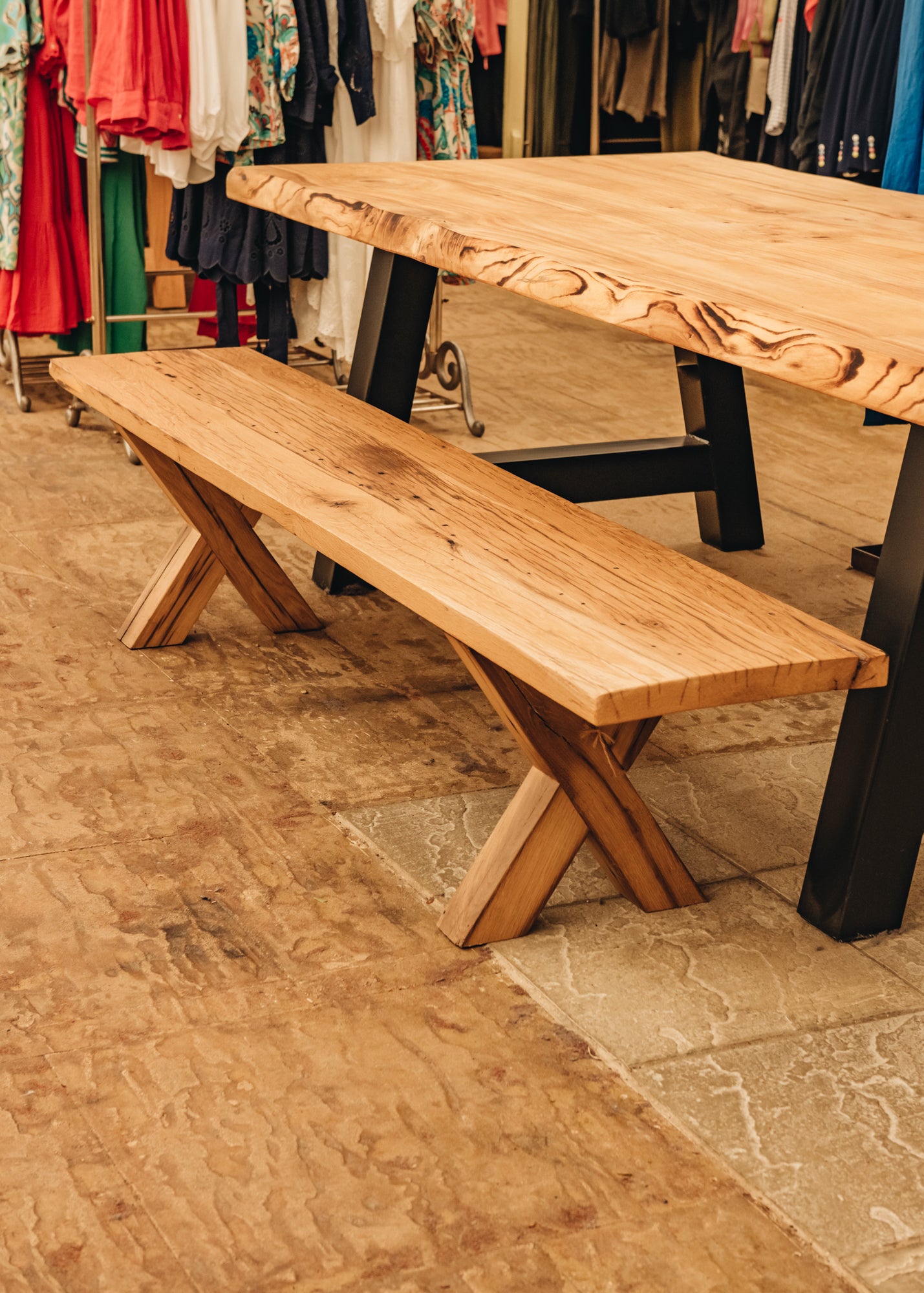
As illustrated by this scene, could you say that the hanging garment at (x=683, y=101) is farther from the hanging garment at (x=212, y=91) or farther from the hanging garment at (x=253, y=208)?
the hanging garment at (x=212, y=91)

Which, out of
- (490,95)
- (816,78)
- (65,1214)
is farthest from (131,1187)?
(490,95)

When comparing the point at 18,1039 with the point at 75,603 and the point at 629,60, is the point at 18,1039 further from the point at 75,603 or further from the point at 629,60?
the point at 629,60

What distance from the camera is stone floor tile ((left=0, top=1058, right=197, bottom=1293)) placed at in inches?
49.7

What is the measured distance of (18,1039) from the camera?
5.19 feet

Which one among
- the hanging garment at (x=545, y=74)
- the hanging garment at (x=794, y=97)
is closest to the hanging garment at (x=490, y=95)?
the hanging garment at (x=545, y=74)

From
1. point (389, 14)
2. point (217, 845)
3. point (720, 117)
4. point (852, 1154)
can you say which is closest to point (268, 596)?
point (217, 845)

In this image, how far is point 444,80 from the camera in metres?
4.06

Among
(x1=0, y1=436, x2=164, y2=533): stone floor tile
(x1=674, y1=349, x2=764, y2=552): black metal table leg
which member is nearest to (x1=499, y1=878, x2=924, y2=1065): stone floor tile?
(x1=674, y1=349, x2=764, y2=552): black metal table leg

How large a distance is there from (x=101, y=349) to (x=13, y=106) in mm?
667

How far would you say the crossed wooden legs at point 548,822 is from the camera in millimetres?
1691

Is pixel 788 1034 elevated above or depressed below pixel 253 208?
below

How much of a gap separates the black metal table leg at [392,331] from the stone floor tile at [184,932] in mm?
1125

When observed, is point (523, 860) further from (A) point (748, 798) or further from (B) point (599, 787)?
(A) point (748, 798)

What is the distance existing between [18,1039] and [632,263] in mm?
1233
